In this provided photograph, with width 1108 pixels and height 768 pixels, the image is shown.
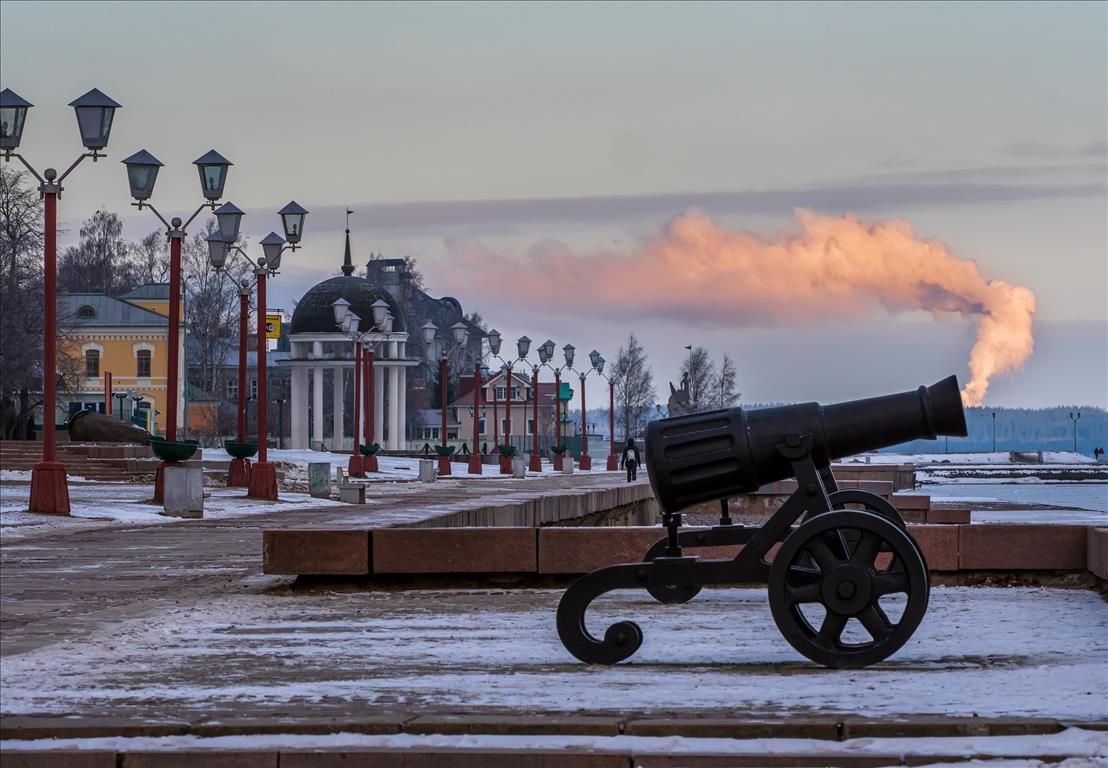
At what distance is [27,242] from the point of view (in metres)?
73.1

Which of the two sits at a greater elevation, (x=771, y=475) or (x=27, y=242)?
(x=27, y=242)

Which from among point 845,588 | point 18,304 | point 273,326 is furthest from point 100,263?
point 845,588

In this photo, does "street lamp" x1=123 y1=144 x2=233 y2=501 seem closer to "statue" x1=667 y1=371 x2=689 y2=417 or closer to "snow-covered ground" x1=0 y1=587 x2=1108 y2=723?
"snow-covered ground" x1=0 y1=587 x2=1108 y2=723

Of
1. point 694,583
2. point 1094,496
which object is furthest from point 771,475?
point 1094,496

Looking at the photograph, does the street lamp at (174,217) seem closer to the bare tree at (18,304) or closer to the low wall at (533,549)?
the low wall at (533,549)

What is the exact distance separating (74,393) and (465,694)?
79.2m

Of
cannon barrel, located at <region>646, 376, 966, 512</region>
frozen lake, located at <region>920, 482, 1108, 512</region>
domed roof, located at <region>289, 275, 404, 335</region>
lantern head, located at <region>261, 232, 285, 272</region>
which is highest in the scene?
domed roof, located at <region>289, 275, 404, 335</region>

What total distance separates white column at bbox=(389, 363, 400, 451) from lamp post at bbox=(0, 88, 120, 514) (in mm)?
68411

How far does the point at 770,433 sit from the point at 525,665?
5.60ft

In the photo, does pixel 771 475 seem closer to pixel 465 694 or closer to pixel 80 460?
pixel 465 694

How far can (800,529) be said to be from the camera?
893 cm

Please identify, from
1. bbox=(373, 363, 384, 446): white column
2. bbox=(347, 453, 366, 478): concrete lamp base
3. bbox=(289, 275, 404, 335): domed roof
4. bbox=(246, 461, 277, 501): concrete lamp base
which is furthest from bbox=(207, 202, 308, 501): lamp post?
bbox=(289, 275, 404, 335): domed roof

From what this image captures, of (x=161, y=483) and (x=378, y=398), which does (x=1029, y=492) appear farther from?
(x=161, y=483)

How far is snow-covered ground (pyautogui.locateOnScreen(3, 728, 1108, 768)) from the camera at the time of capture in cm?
652
